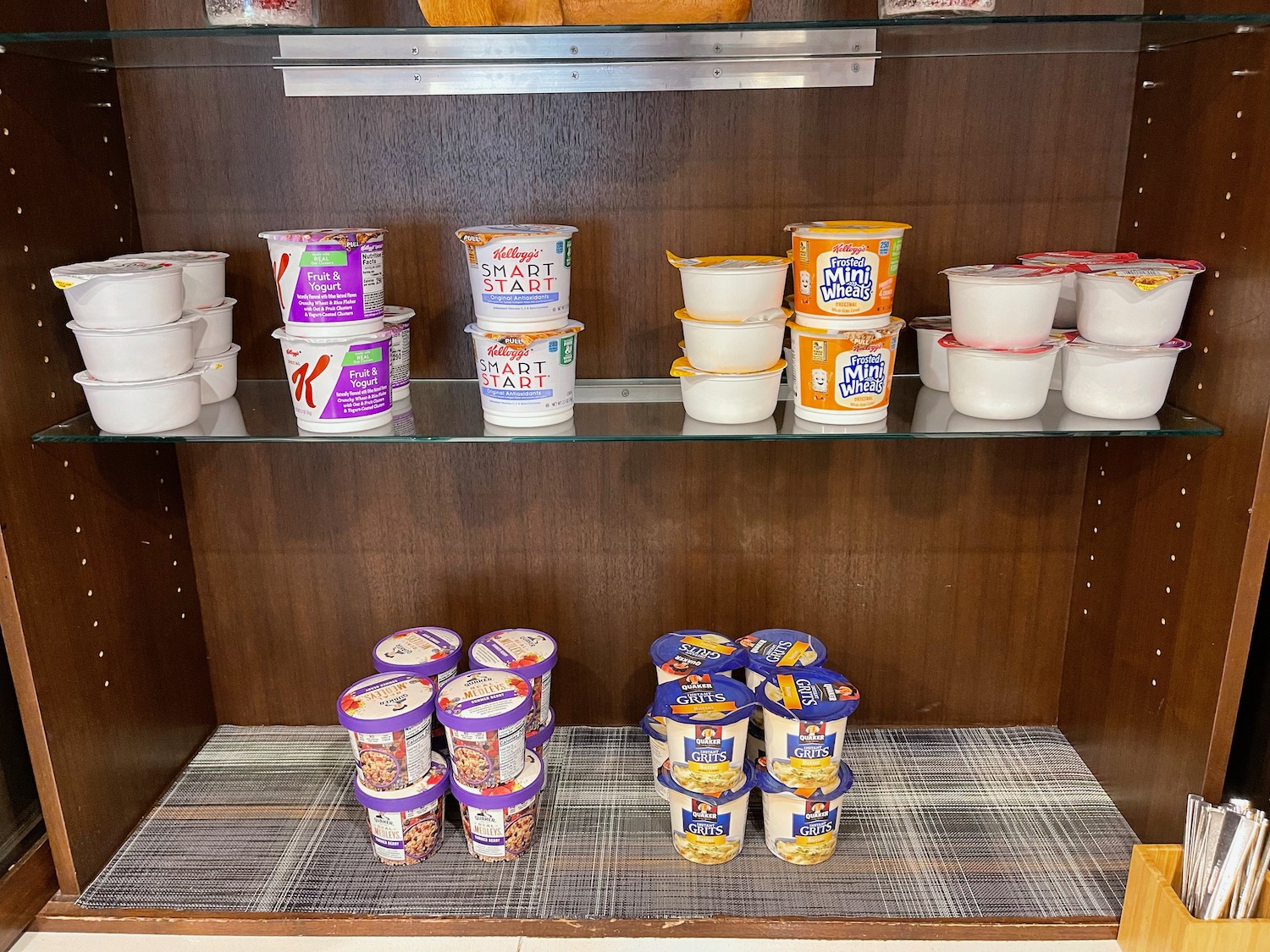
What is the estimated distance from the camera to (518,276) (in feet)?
3.76

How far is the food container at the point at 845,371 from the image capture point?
3.77 ft

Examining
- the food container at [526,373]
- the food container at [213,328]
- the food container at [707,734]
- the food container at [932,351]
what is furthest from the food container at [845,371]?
the food container at [213,328]

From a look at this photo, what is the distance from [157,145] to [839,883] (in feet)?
4.33

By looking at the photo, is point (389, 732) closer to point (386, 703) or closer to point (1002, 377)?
point (386, 703)

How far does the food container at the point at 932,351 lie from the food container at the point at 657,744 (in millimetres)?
582

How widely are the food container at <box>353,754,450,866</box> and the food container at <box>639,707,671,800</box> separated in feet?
0.94

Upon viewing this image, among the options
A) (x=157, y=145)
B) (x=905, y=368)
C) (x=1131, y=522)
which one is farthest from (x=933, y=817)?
(x=157, y=145)

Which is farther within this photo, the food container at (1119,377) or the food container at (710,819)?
the food container at (710,819)

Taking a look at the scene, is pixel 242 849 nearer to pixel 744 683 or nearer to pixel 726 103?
pixel 744 683

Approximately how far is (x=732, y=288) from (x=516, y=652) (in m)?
0.60

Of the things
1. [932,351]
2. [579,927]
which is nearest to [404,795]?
[579,927]

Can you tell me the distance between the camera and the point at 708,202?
4.41 ft

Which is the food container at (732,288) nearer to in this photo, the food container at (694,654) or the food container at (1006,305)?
the food container at (1006,305)

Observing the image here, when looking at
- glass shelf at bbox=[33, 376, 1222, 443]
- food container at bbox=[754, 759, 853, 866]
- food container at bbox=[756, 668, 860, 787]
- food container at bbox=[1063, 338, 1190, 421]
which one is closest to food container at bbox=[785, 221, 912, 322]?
glass shelf at bbox=[33, 376, 1222, 443]
